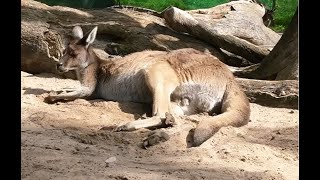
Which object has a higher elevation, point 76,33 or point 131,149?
point 76,33

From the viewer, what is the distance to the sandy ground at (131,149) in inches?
144

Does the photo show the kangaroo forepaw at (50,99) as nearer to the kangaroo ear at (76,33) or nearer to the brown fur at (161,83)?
the brown fur at (161,83)

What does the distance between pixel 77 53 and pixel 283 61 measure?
8.35 ft

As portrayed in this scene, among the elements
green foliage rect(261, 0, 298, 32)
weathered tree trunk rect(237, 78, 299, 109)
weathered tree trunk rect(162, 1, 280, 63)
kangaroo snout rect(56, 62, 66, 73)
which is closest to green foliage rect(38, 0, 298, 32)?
green foliage rect(261, 0, 298, 32)

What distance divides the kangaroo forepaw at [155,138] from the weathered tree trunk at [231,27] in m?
3.87

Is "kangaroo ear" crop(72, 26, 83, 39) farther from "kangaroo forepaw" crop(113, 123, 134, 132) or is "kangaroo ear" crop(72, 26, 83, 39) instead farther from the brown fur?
"kangaroo forepaw" crop(113, 123, 134, 132)

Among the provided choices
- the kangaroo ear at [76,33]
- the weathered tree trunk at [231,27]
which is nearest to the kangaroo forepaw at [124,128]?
the kangaroo ear at [76,33]

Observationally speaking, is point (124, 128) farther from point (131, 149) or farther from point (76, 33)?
point (76, 33)

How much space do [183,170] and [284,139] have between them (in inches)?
54.3

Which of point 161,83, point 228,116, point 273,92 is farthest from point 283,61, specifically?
point 228,116

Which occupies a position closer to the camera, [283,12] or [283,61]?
[283,61]

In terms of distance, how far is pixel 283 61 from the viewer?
684cm
